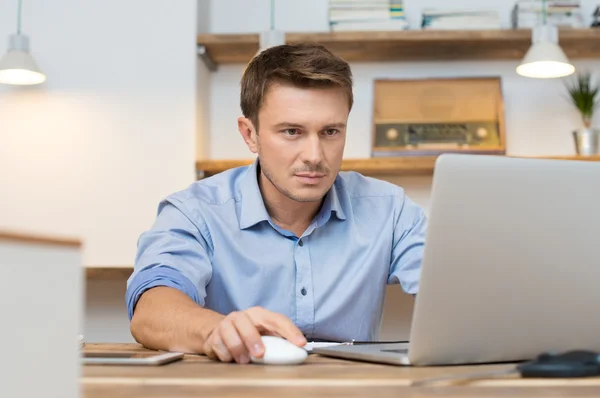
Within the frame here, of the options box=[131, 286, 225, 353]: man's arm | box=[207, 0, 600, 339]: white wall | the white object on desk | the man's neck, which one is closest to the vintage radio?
box=[207, 0, 600, 339]: white wall

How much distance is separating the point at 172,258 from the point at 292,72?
47 centimetres

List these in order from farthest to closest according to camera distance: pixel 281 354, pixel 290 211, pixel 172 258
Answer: pixel 290 211 → pixel 172 258 → pixel 281 354

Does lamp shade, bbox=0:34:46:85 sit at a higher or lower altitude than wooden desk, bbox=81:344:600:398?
higher

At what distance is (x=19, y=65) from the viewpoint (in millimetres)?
2695

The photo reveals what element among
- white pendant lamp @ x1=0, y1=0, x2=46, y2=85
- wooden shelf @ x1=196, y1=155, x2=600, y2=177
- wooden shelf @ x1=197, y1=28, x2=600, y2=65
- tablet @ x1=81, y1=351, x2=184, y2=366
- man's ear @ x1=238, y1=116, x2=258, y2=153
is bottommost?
tablet @ x1=81, y1=351, x2=184, y2=366

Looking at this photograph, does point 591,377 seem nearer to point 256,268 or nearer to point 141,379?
point 141,379

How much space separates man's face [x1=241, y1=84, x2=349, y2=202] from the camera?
5.04ft

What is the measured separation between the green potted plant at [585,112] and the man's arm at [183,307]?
1.91 m

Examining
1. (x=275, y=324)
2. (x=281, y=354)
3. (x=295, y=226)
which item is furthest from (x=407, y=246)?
(x=281, y=354)

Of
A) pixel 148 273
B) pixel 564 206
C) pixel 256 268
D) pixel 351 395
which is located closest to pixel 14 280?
pixel 351 395

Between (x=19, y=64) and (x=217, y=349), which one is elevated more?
(x=19, y=64)

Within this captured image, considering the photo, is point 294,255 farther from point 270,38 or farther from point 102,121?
point 102,121

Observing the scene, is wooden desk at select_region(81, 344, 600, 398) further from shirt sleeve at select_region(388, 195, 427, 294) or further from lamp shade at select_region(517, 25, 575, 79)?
lamp shade at select_region(517, 25, 575, 79)

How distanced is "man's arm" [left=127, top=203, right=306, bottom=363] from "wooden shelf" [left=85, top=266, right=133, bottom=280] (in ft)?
4.32
